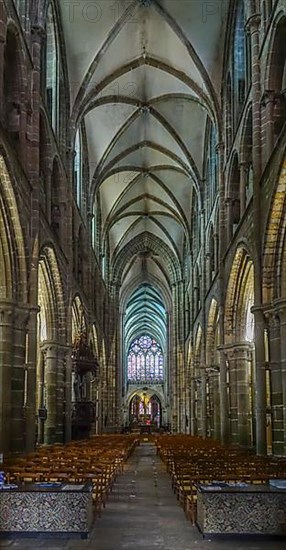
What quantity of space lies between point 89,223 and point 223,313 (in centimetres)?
1378

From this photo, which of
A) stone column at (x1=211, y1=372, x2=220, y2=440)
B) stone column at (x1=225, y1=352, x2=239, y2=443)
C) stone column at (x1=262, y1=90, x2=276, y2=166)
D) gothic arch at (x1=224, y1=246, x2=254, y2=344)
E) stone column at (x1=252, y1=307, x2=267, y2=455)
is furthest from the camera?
stone column at (x1=211, y1=372, x2=220, y2=440)

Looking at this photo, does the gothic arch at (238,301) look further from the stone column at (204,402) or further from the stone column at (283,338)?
the stone column at (204,402)

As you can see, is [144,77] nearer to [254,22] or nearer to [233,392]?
[254,22]

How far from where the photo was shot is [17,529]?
1077cm

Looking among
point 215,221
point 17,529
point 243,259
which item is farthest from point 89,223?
point 17,529

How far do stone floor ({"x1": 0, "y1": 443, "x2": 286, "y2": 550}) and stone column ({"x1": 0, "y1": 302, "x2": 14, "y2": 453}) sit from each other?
492 centimetres

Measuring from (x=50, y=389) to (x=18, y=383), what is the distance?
817cm

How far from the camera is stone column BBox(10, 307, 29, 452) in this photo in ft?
70.8

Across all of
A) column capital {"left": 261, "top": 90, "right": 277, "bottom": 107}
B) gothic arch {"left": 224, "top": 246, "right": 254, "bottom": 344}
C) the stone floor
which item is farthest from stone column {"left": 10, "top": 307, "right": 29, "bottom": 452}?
gothic arch {"left": 224, "top": 246, "right": 254, "bottom": 344}

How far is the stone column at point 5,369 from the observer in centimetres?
2072

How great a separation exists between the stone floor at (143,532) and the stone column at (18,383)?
215 inches

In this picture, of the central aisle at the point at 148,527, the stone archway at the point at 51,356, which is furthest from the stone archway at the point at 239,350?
the central aisle at the point at 148,527

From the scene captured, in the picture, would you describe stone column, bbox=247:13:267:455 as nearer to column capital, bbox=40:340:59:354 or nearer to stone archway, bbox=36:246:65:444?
stone archway, bbox=36:246:65:444

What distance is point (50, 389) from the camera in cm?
2992
